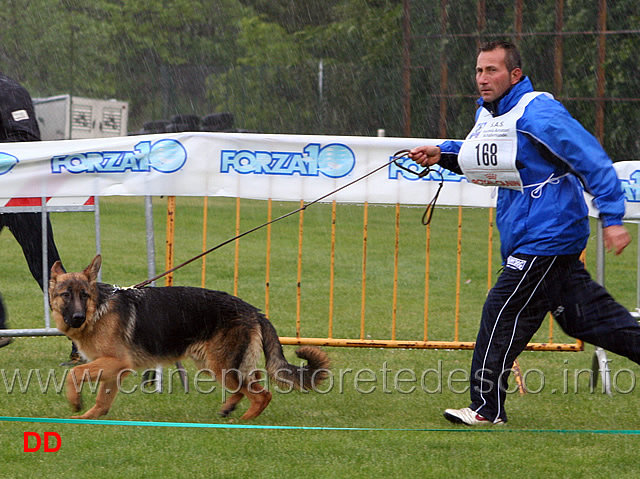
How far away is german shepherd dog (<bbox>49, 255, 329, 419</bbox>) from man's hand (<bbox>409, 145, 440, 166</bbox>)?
126cm

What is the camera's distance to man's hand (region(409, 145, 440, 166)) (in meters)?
5.04

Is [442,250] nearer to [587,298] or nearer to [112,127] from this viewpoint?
[587,298]

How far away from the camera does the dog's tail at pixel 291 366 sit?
5.11m

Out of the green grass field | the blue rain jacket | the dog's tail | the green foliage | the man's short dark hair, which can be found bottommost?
the green grass field

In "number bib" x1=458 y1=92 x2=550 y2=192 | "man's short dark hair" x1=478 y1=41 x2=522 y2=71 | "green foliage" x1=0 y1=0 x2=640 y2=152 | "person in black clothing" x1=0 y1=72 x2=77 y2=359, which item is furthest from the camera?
"green foliage" x1=0 y1=0 x2=640 y2=152

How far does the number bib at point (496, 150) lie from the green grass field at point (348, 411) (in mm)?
1341

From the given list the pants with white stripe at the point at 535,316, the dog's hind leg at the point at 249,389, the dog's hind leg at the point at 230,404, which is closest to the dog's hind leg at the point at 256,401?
the dog's hind leg at the point at 249,389

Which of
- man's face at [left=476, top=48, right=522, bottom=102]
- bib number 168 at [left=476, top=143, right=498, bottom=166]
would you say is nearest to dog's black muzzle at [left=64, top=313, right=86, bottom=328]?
bib number 168 at [left=476, top=143, right=498, bottom=166]

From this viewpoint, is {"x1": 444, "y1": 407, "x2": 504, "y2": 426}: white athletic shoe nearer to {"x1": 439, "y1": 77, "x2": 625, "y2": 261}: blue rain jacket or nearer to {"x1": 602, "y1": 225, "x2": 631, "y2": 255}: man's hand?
{"x1": 439, "y1": 77, "x2": 625, "y2": 261}: blue rain jacket

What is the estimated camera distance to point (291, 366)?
5.16m

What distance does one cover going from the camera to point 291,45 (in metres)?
32.7

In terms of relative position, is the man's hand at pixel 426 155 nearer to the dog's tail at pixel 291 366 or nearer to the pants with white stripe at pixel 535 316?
the pants with white stripe at pixel 535 316

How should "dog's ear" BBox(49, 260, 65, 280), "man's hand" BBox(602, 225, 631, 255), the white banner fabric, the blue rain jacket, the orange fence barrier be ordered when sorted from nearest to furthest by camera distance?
"man's hand" BBox(602, 225, 631, 255)
the blue rain jacket
"dog's ear" BBox(49, 260, 65, 280)
the white banner fabric
the orange fence barrier

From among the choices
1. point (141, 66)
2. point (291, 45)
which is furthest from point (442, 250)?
point (141, 66)
